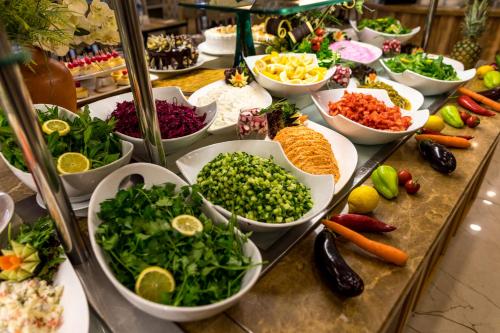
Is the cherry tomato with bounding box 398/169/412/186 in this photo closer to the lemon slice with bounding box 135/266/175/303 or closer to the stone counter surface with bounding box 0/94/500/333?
the stone counter surface with bounding box 0/94/500/333

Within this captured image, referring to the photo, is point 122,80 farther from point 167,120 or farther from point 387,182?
point 387,182

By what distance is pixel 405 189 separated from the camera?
129 centimetres

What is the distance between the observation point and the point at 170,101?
5.17 ft

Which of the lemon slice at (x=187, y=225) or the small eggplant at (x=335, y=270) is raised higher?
the lemon slice at (x=187, y=225)

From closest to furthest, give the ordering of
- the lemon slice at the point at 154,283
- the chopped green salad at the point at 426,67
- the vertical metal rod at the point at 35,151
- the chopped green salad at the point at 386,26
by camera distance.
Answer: the vertical metal rod at the point at 35,151 → the lemon slice at the point at 154,283 → the chopped green salad at the point at 426,67 → the chopped green salad at the point at 386,26

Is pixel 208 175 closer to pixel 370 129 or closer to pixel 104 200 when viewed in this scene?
pixel 104 200

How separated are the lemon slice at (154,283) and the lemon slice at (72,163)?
0.45m

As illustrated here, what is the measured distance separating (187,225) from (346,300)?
1.51 feet

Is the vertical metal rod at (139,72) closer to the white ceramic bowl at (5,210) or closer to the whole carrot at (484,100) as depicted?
the white ceramic bowl at (5,210)

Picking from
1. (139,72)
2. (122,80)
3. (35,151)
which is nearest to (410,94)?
(139,72)

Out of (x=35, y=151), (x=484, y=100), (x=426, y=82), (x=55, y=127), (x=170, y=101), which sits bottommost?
(x=484, y=100)

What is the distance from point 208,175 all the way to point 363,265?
558mm

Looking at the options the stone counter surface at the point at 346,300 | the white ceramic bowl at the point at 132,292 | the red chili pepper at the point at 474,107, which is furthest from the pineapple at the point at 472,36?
the white ceramic bowl at the point at 132,292

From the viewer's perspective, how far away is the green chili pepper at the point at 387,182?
1221 mm
